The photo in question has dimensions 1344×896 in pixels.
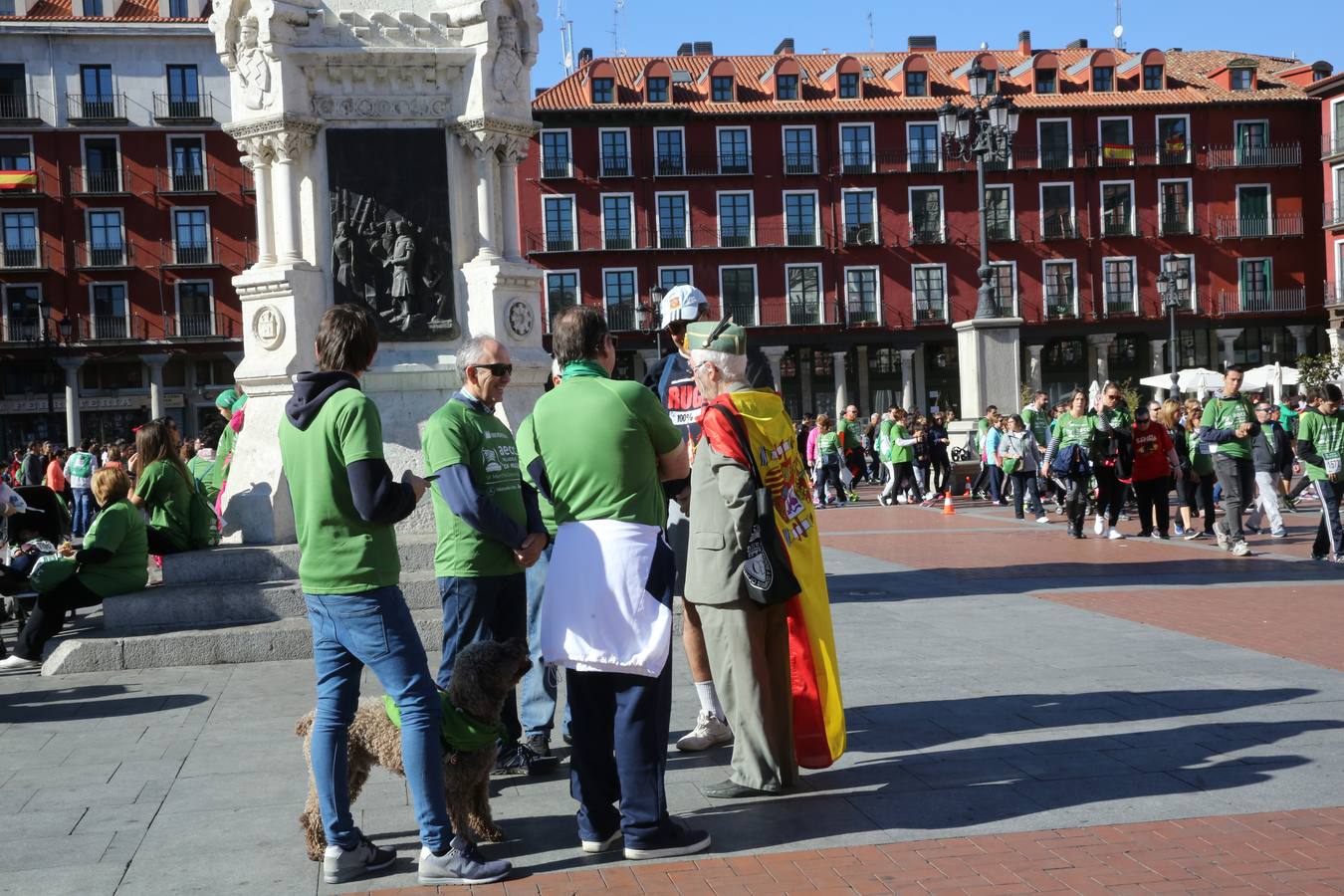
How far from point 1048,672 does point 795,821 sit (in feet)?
10.1

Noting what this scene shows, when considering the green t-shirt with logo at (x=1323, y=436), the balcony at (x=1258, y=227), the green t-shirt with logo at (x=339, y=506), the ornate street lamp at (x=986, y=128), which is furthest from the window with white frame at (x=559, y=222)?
the green t-shirt with logo at (x=339, y=506)

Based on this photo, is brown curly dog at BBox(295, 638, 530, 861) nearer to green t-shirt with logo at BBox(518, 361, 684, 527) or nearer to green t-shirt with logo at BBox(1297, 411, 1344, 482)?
green t-shirt with logo at BBox(518, 361, 684, 527)

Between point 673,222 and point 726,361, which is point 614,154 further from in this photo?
point 726,361

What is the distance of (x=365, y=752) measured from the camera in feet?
15.8

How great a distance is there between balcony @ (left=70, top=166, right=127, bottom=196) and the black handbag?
53392 mm

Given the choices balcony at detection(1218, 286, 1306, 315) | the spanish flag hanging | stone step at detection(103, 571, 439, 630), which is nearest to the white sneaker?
stone step at detection(103, 571, 439, 630)

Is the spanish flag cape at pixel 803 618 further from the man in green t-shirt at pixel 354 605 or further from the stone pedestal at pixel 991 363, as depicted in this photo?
the stone pedestal at pixel 991 363

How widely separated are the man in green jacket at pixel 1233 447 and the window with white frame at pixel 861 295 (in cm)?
4573

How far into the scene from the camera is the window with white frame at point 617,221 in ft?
189

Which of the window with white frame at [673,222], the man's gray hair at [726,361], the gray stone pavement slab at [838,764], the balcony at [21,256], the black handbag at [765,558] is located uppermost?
the window with white frame at [673,222]

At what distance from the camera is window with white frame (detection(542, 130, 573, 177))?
187 feet

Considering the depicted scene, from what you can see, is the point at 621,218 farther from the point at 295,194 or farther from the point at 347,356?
the point at 347,356

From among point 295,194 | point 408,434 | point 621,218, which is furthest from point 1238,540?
point 621,218

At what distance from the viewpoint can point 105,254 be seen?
53438 millimetres
